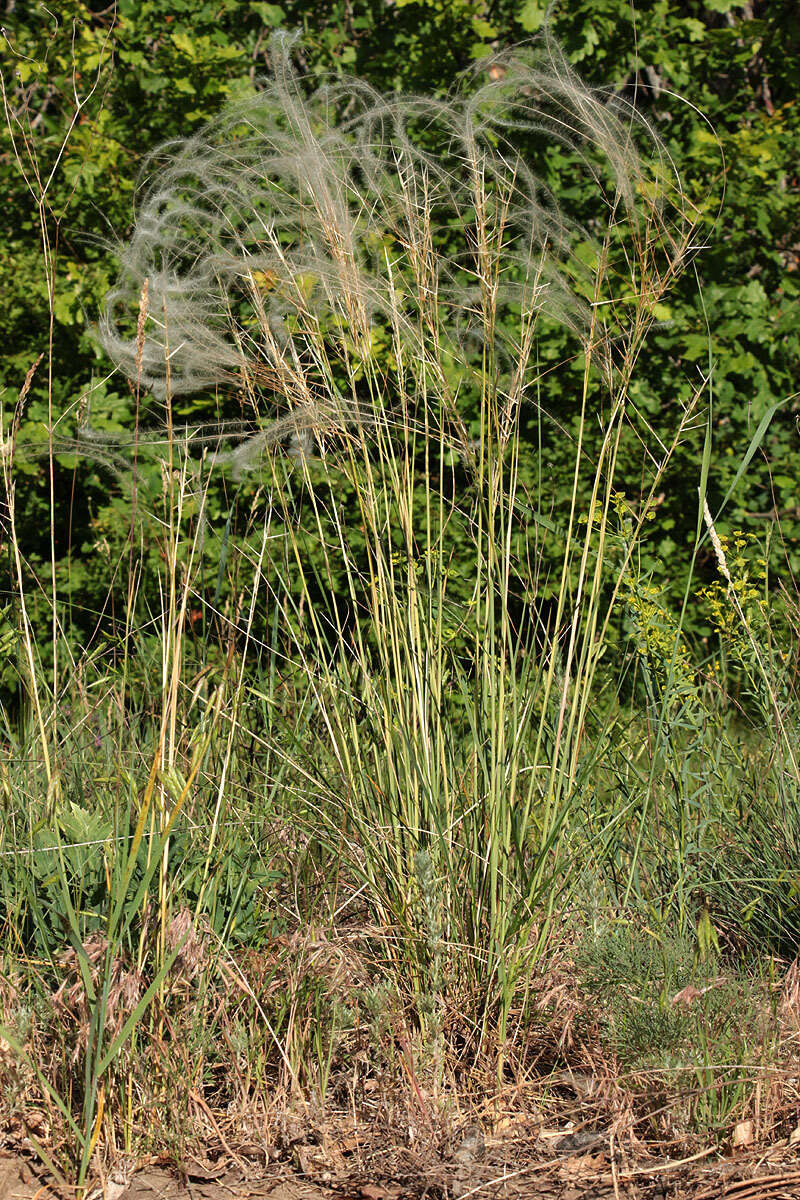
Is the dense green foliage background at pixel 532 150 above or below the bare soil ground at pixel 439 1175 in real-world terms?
above

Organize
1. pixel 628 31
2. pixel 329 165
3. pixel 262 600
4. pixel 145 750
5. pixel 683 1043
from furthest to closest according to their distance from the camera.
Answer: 1. pixel 628 31
2. pixel 262 600
3. pixel 145 750
4. pixel 329 165
5. pixel 683 1043

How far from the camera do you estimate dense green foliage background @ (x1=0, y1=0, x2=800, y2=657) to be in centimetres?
402

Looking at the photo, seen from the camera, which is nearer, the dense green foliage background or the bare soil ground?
the bare soil ground

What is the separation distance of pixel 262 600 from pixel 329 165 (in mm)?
1950

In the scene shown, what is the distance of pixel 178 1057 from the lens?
1.95m

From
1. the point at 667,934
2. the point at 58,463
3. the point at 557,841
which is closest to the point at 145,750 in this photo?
the point at 557,841

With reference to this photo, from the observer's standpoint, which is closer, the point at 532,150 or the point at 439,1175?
the point at 439,1175

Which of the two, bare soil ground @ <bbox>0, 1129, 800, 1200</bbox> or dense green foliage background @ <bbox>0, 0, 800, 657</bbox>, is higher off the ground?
dense green foliage background @ <bbox>0, 0, 800, 657</bbox>

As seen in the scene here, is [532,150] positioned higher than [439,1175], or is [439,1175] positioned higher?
[532,150]

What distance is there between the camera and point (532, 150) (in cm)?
418

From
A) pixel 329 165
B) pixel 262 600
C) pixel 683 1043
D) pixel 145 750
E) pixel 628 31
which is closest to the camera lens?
pixel 683 1043

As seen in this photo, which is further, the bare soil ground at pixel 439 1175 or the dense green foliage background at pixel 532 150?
the dense green foliage background at pixel 532 150

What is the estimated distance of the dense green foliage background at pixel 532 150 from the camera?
402 centimetres

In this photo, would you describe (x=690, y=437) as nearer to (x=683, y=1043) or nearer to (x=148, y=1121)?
(x=683, y=1043)
